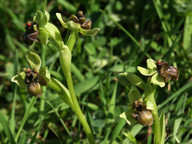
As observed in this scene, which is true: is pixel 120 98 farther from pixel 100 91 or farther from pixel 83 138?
pixel 83 138


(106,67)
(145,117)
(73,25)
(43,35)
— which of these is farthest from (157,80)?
(106,67)

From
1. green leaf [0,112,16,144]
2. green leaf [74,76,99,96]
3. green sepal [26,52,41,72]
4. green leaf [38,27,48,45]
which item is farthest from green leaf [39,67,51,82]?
green leaf [74,76,99,96]

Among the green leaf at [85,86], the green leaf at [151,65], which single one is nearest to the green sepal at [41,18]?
the green leaf at [151,65]

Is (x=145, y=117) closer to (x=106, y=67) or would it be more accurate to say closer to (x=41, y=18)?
(x=41, y=18)

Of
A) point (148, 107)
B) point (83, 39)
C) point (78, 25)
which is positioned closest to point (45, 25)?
point (78, 25)

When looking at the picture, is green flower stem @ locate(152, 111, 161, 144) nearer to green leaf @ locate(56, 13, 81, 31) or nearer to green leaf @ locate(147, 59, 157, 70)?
green leaf @ locate(147, 59, 157, 70)

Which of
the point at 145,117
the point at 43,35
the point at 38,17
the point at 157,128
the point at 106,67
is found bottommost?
the point at 106,67

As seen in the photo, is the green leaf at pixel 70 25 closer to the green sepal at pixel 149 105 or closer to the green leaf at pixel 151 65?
the green leaf at pixel 151 65

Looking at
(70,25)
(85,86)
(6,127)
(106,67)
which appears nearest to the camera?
(70,25)

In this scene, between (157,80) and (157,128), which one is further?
(157,128)
